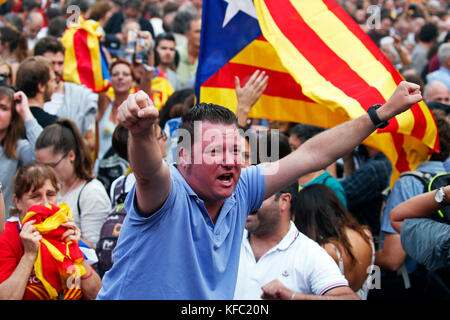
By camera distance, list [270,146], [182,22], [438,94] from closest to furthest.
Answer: [270,146], [438,94], [182,22]

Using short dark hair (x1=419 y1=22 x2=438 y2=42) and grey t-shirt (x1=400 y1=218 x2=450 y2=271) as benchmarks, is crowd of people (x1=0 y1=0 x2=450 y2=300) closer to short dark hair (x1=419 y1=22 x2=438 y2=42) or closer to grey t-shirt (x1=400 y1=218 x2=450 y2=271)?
grey t-shirt (x1=400 y1=218 x2=450 y2=271)

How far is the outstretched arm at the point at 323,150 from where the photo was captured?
120 inches

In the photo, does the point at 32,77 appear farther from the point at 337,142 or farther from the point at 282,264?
the point at 337,142

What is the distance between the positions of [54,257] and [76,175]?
4.16ft

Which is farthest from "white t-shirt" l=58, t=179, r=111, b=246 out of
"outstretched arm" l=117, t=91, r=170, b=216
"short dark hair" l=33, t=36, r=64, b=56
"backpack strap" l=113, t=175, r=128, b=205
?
"short dark hair" l=33, t=36, r=64, b=56

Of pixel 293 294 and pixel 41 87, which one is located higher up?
pixel 41 87

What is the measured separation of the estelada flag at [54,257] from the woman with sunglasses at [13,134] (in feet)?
4.72

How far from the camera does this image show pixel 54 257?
379cm

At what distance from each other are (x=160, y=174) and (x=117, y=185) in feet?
8.00

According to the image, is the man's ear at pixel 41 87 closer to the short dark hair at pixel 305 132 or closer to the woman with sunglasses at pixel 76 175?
the woman with sunglasses at pixel 76 175

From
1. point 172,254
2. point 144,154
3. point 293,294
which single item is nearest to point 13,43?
point 293,294

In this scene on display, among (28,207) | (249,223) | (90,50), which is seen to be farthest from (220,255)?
(90,50)

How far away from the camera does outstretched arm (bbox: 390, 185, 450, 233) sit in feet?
12.3
